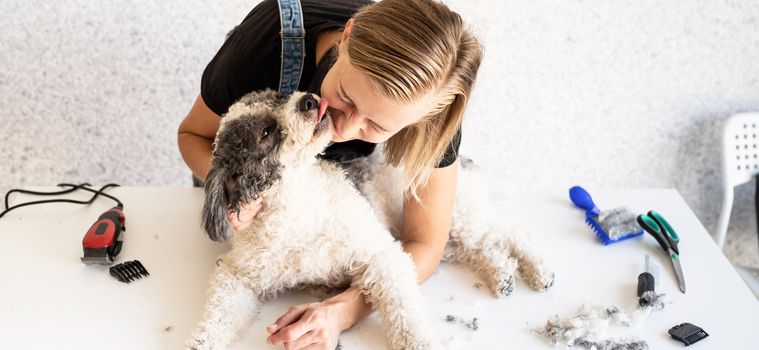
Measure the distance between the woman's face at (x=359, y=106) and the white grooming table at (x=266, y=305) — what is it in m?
0.35

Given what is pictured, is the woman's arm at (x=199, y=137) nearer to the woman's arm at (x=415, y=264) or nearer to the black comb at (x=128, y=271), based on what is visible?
the black comb at (x=128, y=271)

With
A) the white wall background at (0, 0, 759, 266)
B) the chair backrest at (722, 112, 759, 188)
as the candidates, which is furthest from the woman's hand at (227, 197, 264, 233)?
the chair backrest at (722, 112, 759, 188)

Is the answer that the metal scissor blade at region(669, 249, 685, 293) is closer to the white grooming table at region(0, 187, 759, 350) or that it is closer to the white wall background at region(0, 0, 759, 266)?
Result: the white grooming table at region(0, 187, 759, 350)

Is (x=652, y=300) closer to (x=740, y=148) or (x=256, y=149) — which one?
(x=256, y=149)

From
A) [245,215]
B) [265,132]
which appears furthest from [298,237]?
[265,132]

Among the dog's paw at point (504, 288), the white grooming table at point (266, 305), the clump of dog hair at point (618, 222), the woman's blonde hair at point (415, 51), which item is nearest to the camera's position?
the woman's blonde hair at point (415, 51)

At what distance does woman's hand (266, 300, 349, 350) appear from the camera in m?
1.06

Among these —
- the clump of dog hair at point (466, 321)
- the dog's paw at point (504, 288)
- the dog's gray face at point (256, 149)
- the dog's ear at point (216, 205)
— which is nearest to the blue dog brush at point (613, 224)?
the dog's paw at point (504, 288)

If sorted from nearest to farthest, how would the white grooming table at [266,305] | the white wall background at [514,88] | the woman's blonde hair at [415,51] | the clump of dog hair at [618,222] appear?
the woman's blonde hair at [415,51]
the white grooming table at [266,305]
the clump of dog hair at [618,222]
the white wall background at [514,88]

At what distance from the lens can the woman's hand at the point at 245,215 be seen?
110 cm

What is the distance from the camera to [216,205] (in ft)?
3.43

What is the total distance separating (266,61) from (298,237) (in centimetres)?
38

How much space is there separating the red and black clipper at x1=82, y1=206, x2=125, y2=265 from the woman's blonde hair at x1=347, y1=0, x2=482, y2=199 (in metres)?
0.66

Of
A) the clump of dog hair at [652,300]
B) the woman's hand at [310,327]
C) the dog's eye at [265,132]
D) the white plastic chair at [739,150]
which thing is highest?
the dog's eye at [265,132]
